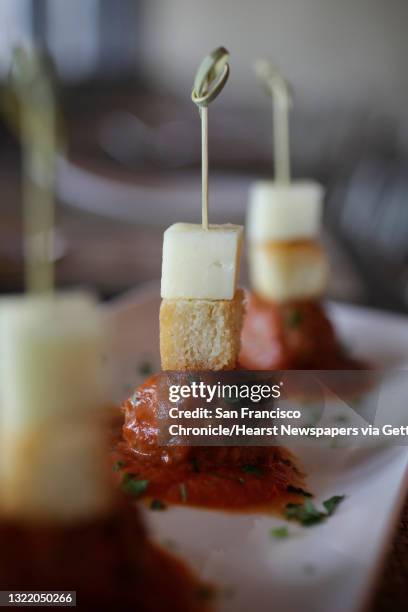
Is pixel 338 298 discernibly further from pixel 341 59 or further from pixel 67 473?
pixel 341 59

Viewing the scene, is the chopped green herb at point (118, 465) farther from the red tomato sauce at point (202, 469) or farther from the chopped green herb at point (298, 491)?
the chopped green herb at point (298, 491)

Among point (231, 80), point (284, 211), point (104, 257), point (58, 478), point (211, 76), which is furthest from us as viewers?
point (231, 80)

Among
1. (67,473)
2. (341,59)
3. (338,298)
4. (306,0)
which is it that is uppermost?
(306,0)

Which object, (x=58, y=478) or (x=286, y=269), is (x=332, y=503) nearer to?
(x=58, y=478)

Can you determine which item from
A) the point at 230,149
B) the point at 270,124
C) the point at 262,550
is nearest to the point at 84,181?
the point at 230,149

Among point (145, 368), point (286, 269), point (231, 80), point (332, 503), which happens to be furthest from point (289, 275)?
point (231, 80)

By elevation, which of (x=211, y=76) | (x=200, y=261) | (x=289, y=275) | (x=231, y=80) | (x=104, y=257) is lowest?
(x=104, y=257)

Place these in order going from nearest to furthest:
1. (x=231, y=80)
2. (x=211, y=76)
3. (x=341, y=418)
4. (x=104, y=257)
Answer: (x=211, y=76), (x=341, y=418), (x=104, y=257), (x=231, y=80)
